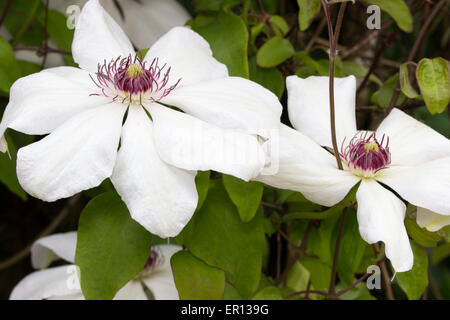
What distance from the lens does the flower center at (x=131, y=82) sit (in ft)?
1.87

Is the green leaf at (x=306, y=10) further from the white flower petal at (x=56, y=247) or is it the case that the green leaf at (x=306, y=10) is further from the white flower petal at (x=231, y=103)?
the white flower petal at (x=56, y=247)

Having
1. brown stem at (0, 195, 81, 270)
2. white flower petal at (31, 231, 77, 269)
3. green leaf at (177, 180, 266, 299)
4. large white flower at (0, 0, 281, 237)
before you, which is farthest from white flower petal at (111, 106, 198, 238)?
brown stem at (0, 195, 81, 270)

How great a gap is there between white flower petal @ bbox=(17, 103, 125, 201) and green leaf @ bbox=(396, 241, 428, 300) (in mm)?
334

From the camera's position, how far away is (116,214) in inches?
23.0

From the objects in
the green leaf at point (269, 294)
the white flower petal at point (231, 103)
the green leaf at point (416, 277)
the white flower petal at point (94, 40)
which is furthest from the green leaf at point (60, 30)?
the green leaf at point (416, 277)

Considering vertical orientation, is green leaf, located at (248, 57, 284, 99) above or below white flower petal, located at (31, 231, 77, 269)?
above

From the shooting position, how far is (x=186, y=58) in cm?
62

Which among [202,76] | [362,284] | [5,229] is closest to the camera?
[202,76]

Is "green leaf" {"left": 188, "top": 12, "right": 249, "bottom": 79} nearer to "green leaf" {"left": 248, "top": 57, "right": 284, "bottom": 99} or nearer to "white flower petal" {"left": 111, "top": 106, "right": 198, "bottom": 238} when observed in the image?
"green leaf" {"left": 248, "top": 57, "right": 284, "bottom": 99}

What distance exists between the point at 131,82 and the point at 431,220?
12.5 inches

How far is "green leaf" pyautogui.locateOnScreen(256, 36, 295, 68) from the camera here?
0.70 m
